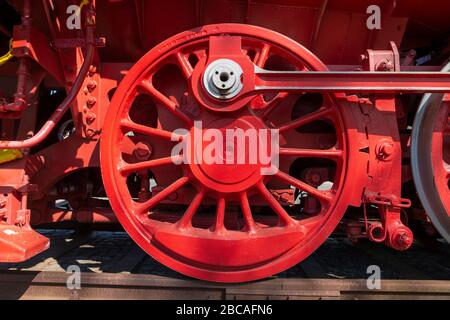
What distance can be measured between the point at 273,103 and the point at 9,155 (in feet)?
5.14

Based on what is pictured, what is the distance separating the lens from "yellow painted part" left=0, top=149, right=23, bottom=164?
1988 millimetres

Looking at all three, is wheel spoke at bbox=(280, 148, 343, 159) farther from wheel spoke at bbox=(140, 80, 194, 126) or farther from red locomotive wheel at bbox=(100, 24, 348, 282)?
wheel spoke at bbox=(140, 80, 194, 126)

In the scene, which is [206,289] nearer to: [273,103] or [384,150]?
[273,103]

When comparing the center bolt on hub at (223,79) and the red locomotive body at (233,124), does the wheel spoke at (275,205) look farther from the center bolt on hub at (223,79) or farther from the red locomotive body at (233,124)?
the center bolt on hub at (223,79)

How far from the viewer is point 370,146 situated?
6.16 ft

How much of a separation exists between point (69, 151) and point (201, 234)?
101 cm

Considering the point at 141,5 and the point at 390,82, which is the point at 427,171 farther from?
the point at 141,5

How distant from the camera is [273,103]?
1.93m

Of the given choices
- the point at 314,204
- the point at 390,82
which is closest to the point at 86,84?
the point at 314,204

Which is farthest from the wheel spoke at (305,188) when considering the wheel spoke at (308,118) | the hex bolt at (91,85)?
the hex bolt at (91,85)

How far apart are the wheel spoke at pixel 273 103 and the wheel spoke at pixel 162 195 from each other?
584mm

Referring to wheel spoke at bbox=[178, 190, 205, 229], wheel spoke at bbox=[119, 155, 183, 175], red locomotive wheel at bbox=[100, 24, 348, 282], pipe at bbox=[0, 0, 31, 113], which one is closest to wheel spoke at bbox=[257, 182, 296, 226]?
red locomotive wheel at bbox=[100, 24, 348, 282]

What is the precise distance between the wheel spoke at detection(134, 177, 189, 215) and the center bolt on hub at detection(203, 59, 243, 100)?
1.67 ft

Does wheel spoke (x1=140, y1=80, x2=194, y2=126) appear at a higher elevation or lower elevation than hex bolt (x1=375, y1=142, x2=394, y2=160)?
higher
